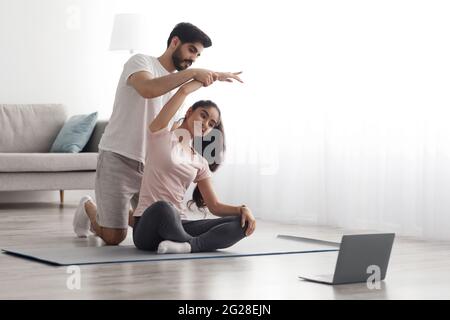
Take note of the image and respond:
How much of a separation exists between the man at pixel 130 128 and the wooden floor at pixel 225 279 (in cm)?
24

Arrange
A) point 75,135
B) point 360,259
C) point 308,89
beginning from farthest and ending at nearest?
point 75,135, point 308,89, point 360,259

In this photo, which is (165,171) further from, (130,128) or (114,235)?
(114,235)

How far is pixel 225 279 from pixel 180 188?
74 cm

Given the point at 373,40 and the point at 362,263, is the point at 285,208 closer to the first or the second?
the point at 373,40

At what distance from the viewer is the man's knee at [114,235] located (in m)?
3.93

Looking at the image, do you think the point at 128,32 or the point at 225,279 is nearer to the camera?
the point at 225,279

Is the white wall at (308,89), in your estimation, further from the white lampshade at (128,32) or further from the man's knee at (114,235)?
the man's knee at (114,235)

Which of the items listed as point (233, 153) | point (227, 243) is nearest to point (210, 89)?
point (233, 153)

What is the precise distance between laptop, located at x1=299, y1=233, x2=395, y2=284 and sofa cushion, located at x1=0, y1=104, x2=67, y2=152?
159 inches

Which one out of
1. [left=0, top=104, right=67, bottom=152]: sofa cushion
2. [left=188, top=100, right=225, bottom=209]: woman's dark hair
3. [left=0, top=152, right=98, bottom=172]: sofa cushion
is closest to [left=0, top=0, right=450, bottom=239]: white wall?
[left=0, top=104, right=67, bottom=152]: sofa cushion

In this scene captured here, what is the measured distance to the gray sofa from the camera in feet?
19.5

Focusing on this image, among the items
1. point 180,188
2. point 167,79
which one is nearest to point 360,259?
point 180,188

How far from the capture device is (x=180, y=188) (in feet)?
11.9
